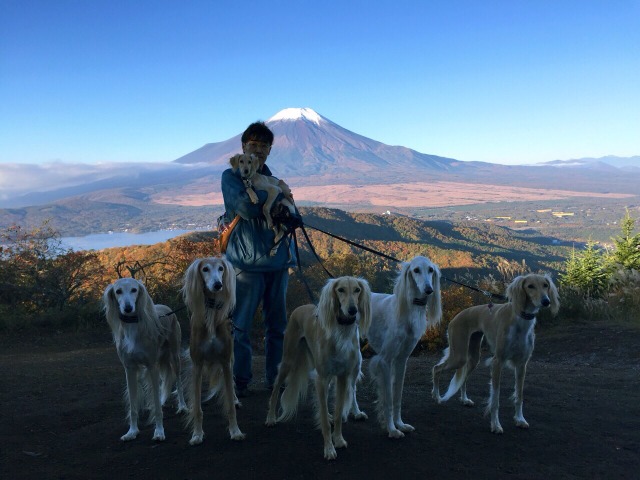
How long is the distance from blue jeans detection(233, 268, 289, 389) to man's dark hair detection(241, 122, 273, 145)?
4.68ft

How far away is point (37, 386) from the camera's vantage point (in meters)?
6.68

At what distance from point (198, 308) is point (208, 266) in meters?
0.39

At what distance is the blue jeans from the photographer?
525 cm

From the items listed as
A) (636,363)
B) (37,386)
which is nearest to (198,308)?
(37,386)

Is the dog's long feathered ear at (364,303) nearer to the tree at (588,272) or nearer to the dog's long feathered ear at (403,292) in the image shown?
the dog's long feathered ear at (403,292)

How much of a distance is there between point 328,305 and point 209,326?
3.62 ft

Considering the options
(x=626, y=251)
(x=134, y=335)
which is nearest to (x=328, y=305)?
(x=134, y=335)

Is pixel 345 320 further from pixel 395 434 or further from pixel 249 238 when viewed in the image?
pixel 249 238

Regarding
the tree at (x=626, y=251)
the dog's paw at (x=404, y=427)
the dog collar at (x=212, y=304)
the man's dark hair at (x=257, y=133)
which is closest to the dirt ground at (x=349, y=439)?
the dog's paw at (x=404, y=427)

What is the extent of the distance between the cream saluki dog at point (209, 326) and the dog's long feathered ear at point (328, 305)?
0.89m

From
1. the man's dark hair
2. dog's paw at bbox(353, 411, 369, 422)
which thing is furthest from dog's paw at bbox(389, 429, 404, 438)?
the man's dark hair

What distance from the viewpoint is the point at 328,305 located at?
13.4ft

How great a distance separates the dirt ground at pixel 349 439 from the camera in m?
3.91

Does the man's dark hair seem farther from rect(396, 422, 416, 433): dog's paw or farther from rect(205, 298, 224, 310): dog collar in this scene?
rect(396, 422, 416, 433): dog's paw
